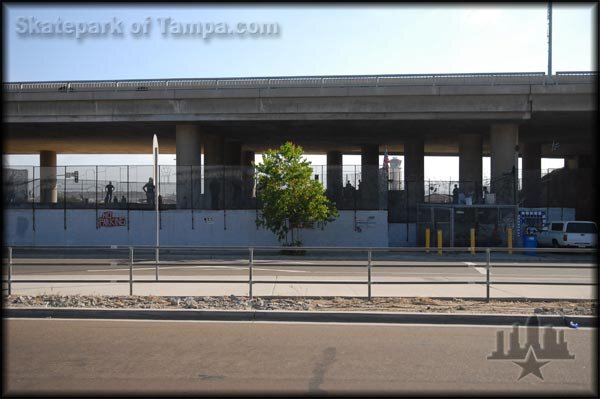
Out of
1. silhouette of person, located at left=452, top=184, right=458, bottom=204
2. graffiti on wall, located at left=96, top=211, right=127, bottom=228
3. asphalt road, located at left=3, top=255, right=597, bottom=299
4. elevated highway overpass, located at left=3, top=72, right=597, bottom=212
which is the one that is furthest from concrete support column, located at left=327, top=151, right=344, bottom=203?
graffiti on wall, located at left=96, top=211, right=127, bottom=228

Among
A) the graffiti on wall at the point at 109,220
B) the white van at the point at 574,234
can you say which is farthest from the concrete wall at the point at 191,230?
the white van at the point at 574,234

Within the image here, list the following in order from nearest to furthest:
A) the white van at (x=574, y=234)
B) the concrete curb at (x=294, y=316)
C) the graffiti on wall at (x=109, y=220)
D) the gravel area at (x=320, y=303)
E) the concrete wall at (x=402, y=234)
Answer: the concrete curb at (x=294, y=316) < the gravel area at (x=320, y=303) < the white van at (x=574, y=234) < the graffiti on wall at (x=109, y=220) < the concrete wall at (x=402, y=234)

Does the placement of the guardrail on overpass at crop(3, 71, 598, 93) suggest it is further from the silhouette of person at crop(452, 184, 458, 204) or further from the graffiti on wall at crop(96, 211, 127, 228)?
the graffiti on wall at crop(96, 211, 127, 228)

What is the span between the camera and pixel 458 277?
16250mm

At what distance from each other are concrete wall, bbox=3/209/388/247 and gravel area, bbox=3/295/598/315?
17348 mm

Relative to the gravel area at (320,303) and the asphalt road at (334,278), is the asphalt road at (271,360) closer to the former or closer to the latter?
the gravel area at (320,303)

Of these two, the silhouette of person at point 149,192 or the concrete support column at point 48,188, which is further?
the concrete support column at point 48,188

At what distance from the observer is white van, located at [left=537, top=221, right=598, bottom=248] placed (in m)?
28.4

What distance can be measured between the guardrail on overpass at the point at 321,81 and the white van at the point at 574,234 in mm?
7321

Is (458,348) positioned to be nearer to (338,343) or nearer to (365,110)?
(338,343)

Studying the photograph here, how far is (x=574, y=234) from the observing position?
28.6 meters

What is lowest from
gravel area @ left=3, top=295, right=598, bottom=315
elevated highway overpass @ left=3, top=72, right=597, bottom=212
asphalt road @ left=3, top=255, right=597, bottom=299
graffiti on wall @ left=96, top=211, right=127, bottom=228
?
asphalt road @ left=3, top=255, right=597, bottom=299

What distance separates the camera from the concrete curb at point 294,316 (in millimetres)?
9555

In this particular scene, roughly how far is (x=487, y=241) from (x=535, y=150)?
22.9 m
